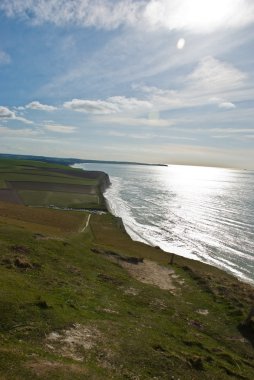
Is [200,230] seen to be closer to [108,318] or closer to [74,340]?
[108,318]

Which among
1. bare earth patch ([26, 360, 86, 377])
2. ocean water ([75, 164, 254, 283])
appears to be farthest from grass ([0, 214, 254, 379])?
ocean water ([75, 164, 254, 283])

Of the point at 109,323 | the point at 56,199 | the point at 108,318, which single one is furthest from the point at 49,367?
the point at 56,199

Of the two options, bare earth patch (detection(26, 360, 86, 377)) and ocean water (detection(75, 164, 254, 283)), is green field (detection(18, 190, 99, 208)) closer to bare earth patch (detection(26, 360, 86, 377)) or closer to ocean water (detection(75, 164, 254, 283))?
ocean water (detection(75, 164, 254, 283))

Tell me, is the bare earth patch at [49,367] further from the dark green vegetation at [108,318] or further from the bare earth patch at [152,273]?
the bare earth patch at [152,273]

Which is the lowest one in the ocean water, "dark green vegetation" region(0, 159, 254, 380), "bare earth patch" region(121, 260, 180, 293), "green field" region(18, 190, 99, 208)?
the ocean water

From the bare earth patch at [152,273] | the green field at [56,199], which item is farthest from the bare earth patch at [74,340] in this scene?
the green field at [56,199]

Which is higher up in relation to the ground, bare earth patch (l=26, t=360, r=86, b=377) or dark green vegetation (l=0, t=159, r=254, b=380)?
bare earth patch (l=26, t=360, r=86, b=377)
